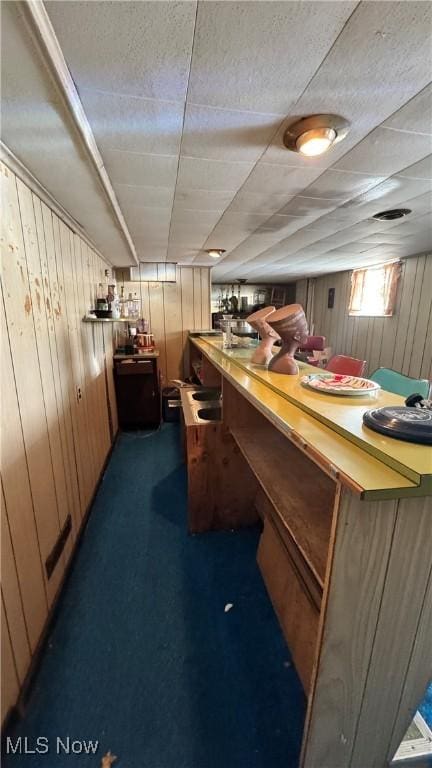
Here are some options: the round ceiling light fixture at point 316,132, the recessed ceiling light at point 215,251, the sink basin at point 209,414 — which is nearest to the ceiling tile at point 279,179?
the round ceiling light fixture at point 316,132

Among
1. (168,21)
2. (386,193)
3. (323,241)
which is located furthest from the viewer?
(323,241)

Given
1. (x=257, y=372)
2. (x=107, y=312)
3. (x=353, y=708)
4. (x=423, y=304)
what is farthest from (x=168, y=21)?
(x=423, y=304)

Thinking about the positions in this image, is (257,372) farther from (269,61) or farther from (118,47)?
Result: (118,47)

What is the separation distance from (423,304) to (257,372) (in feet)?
10.7

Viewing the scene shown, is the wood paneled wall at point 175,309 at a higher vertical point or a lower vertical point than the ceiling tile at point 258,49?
lower

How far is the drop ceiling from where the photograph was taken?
0.68 m

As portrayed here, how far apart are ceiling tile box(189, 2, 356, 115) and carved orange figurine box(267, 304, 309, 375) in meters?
0.68

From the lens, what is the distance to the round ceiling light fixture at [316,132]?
1.02 metres

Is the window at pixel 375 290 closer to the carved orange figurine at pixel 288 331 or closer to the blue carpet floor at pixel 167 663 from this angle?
the carved orange figurine at pixel 288 331

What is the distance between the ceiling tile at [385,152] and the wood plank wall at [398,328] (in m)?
2.69

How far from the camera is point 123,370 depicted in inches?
133

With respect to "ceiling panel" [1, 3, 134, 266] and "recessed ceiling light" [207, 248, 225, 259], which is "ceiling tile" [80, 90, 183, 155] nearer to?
"ceiling panel" [1, 3, 134, 266]

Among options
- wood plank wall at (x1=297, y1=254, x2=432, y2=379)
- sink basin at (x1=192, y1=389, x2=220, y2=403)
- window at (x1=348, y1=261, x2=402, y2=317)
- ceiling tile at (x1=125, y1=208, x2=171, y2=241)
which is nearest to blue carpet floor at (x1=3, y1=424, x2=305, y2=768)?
sink basin at (x1=192, y1=389, x2=220, y2=403)

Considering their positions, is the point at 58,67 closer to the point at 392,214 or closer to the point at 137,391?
the point at 392,214
